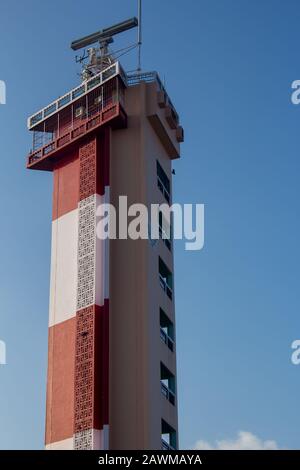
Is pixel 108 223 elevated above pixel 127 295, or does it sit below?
above

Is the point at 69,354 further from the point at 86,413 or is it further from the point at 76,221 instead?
the point at 76,221

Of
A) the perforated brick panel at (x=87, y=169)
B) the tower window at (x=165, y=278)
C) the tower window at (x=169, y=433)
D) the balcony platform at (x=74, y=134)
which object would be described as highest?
the balcony platform at (x=74, y=134)

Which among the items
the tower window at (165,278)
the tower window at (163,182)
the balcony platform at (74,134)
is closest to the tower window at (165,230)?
the tower window at (165,278)

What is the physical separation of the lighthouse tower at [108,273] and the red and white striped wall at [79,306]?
1.9 inches

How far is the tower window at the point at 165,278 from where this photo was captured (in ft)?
121

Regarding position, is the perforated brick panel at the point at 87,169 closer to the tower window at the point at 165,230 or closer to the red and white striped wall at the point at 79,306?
the red and white striped wall at the point at 79,306

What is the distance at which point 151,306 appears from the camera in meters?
34.3

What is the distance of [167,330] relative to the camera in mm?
37062

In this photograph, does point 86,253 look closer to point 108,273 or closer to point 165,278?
point 108,273

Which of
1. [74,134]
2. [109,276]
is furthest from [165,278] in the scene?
[74,134]

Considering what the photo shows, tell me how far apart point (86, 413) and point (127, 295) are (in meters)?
5.15

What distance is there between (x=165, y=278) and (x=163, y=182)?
185 inches
